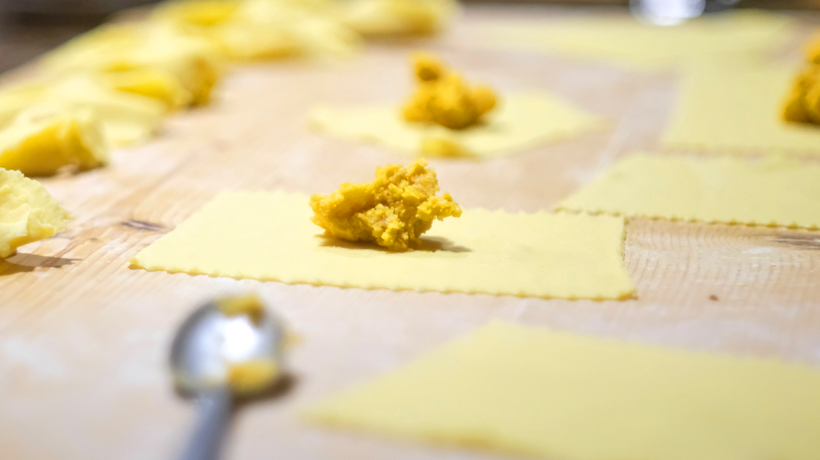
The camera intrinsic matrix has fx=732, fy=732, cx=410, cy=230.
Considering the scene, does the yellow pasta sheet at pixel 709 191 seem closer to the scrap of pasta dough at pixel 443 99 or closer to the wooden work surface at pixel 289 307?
the wooden work surface at pixel 289 307

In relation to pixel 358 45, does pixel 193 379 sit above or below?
below

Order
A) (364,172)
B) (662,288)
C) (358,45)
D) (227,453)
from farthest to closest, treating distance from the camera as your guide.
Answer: (358,45), (364,172), (662,288), (227,453)

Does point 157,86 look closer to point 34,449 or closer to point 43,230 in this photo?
point 43,230

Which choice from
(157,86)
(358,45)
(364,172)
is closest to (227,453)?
(364,172)

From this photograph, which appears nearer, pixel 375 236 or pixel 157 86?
pixel 375 236

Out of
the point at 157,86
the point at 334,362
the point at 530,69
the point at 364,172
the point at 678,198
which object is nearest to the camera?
the point at 334,362

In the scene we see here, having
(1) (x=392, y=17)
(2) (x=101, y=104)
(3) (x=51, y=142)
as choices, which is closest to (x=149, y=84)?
(2) (x=101, y=104)

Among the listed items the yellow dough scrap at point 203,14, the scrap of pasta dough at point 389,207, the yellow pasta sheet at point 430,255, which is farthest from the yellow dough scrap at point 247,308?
the yellow dough scrap at point 203,14
